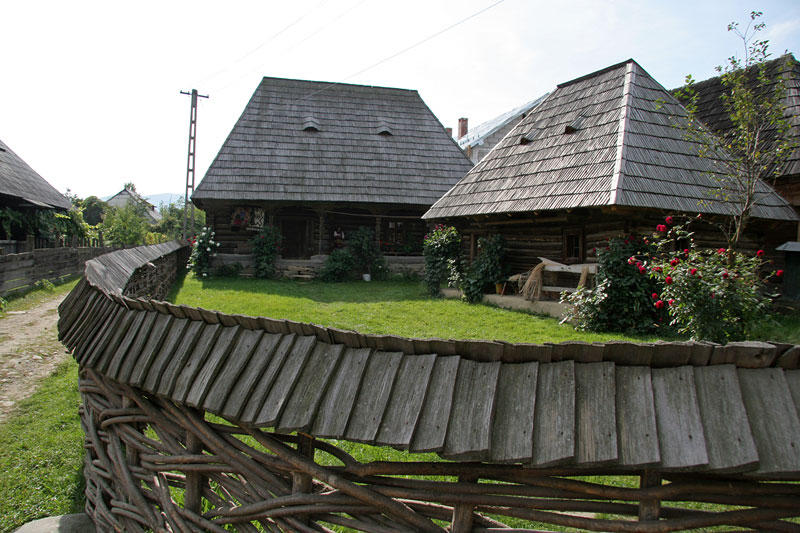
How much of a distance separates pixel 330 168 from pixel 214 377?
630 inches

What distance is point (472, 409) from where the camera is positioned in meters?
1.59

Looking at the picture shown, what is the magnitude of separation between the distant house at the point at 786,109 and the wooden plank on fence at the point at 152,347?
9299 mm

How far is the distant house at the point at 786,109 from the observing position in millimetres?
9789

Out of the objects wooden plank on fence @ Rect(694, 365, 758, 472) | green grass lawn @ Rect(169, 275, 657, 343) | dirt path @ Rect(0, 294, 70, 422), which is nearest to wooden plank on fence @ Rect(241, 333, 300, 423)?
wooden plank on fence @ Rect(694, 365, 758, 472)

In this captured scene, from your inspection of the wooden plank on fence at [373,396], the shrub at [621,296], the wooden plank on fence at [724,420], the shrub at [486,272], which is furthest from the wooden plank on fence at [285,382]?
the shrub at [486,272]

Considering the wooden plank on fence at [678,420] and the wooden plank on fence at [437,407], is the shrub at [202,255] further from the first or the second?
the wooden plank on fence at [678,420]

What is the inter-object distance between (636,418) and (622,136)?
897cm

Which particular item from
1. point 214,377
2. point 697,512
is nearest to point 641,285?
point 697,512

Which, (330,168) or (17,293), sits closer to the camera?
(17,293)

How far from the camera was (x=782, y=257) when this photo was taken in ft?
34.6

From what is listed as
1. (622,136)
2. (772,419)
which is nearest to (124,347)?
(772,419)

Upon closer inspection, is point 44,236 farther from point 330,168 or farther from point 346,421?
point 346,421

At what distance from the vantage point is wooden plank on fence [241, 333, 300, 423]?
71.5 inches

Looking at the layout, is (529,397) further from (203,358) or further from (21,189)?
(21,189)
